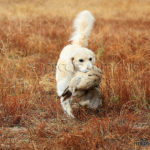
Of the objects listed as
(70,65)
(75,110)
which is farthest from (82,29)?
(75,110)

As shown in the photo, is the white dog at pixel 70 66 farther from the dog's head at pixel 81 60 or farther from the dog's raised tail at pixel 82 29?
the dog's raised tail at pixel 82 29

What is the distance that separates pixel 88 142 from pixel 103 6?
11837 mm

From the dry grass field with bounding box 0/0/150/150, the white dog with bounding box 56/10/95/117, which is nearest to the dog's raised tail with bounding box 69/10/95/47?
the white dog with bounding box 56/10/95/117

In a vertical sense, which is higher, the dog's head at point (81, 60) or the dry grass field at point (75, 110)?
the dog's head at point (81, 60)

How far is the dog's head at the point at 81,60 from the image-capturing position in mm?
3148

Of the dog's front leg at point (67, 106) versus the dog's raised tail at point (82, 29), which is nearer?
the dog's front leg at point (67, 106)

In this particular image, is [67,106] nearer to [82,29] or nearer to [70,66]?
[70,66]

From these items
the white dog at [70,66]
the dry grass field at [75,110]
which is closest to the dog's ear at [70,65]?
the white dog at [70,66]

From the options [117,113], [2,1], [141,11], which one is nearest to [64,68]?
[117,113]

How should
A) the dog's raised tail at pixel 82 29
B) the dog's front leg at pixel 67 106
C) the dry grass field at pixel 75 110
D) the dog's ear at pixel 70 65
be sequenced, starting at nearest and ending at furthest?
the dry grass field at pixel 75 110, the dog's ear at pixel 70 65, the dog's front leg at pixel 67 106, the dog's raised tail at pixel 82 29

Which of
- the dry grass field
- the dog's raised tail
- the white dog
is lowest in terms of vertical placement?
the dry grass field

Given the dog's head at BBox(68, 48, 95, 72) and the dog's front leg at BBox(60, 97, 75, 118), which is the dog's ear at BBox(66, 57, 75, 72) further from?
the dog's front leg at BBox(60, 97, 75, 118)

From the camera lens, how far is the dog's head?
3.15 metres

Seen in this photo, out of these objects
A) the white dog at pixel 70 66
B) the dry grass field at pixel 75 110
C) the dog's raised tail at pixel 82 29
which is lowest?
the dry grass field at pixel 75 110
